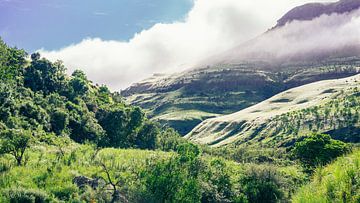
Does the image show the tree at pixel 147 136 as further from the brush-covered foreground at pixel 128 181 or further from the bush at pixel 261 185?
the bush at pixel 261 185

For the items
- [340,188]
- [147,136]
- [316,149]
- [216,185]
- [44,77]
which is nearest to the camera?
[340,188]

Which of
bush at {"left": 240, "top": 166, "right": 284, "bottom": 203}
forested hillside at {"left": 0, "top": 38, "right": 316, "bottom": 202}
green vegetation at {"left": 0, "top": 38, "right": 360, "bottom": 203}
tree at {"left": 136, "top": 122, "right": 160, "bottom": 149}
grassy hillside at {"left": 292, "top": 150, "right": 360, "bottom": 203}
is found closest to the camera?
grassy hillside at {"left": 292, "top": 150, "right": 360, "bottom": 203}

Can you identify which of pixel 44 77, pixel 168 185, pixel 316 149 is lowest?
pixel 316 149

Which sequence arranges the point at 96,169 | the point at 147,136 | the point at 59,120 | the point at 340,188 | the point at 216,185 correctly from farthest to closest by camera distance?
1. the point at 147,136
2. the point at 59,120
3. the point at 216,185
4. the point at 96,169
5. the point at 340,188

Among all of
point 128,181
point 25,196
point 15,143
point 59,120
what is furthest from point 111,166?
point 59,120

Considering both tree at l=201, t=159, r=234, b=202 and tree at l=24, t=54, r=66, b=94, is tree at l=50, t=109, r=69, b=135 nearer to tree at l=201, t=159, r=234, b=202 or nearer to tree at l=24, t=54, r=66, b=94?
tree at l=24, t=54, r=66, b=94

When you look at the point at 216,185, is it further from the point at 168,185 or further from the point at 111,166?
the point at 111,166

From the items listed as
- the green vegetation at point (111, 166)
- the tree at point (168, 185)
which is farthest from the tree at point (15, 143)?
the tree at point (168, 185)

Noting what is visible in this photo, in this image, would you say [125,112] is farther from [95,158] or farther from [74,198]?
[74,198]

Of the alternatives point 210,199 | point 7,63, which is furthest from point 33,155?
point 7,63

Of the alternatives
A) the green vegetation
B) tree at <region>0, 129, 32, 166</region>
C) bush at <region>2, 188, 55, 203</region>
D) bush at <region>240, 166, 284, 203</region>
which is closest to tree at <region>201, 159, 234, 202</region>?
the green vegetation

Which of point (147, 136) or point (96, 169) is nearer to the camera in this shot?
point (96, 169)

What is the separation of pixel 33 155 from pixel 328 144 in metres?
66.6

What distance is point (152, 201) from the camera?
126ft
